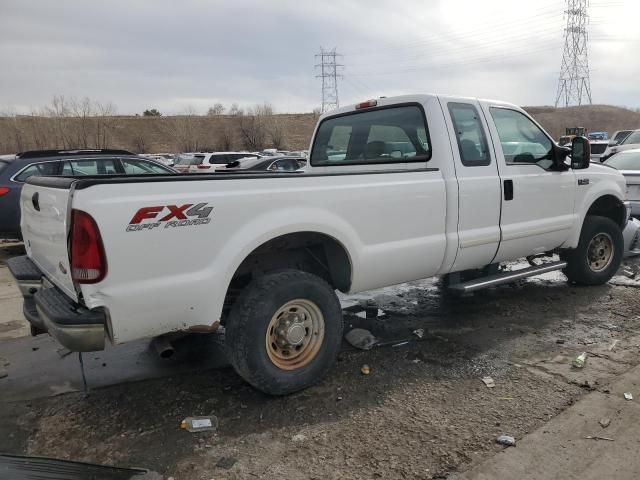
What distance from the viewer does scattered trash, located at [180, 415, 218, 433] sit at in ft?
10.3

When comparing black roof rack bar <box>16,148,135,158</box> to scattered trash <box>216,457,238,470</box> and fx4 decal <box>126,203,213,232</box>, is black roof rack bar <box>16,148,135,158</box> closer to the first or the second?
fx4 decal <box>126,203,213,232</box>

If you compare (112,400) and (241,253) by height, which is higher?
(241,253)

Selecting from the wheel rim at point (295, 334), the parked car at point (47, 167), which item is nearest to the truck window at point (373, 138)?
the wheel rim at point (295, 334)

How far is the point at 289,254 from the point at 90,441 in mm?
1794

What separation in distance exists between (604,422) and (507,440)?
2.28ft

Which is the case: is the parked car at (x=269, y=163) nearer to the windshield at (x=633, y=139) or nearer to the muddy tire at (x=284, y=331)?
the muddy tire at (x=284, y=331)

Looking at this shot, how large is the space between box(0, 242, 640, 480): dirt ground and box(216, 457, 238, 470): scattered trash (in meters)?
0.01

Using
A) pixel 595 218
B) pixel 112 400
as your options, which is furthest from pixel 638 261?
pixel 112 400

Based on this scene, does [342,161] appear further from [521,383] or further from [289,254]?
[521,383]

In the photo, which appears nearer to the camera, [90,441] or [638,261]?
[90,441]

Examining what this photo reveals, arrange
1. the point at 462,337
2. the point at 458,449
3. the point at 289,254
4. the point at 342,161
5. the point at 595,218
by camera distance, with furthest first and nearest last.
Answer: the point at 595,218 < the point at 342,161 < the point at 462,337 < the point at 289,254 < the point at 458,449

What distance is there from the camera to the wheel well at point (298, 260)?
11.9ft

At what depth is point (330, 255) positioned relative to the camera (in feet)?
12.9

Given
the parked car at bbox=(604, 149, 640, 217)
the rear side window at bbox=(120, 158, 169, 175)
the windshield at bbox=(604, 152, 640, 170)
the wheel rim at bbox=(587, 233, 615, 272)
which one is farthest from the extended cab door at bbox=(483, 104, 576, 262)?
the rear side window at bbox=(120, 158, 169, 175)
